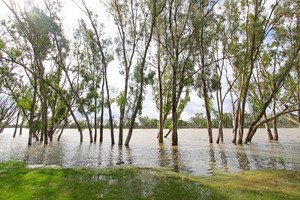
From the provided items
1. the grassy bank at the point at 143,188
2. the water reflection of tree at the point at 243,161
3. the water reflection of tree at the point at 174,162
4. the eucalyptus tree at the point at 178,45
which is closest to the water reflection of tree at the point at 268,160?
the water reflection of tree at the point at 243,161

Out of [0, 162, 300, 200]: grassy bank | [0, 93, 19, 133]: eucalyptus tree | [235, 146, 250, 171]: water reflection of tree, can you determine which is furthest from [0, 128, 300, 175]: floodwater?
[0, 93, 19, 133]: eucalyptus tree

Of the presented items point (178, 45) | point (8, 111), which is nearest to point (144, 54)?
point (178, 45)

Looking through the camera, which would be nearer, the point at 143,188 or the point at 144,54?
the point at 143,188

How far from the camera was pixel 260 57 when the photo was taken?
26.4 meters

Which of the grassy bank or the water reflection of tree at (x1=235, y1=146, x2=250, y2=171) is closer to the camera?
the grassy bank

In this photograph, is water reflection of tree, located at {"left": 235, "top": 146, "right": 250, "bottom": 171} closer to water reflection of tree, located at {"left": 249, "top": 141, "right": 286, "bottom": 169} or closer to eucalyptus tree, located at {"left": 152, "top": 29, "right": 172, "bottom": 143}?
water reflection of tree, located at {"left": 249, "top": 141, "right": 286, "bottom": 169}

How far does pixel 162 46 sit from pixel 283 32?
54.4 feet

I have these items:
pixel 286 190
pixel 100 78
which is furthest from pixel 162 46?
pixel 286 190

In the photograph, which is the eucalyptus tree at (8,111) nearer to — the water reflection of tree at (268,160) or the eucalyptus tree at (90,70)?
the eucalyptus tree at (90,70)

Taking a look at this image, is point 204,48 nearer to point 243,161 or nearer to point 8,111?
point 243,161

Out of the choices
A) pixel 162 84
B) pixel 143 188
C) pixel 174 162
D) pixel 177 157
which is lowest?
pixel 177 157

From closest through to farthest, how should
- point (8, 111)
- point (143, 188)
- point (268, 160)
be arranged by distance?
point (143, 188), point (268, 160), point (8, 111)

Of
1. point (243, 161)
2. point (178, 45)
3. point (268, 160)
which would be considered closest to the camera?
point (243, 161)

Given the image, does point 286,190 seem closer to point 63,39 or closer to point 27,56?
point 63,39
